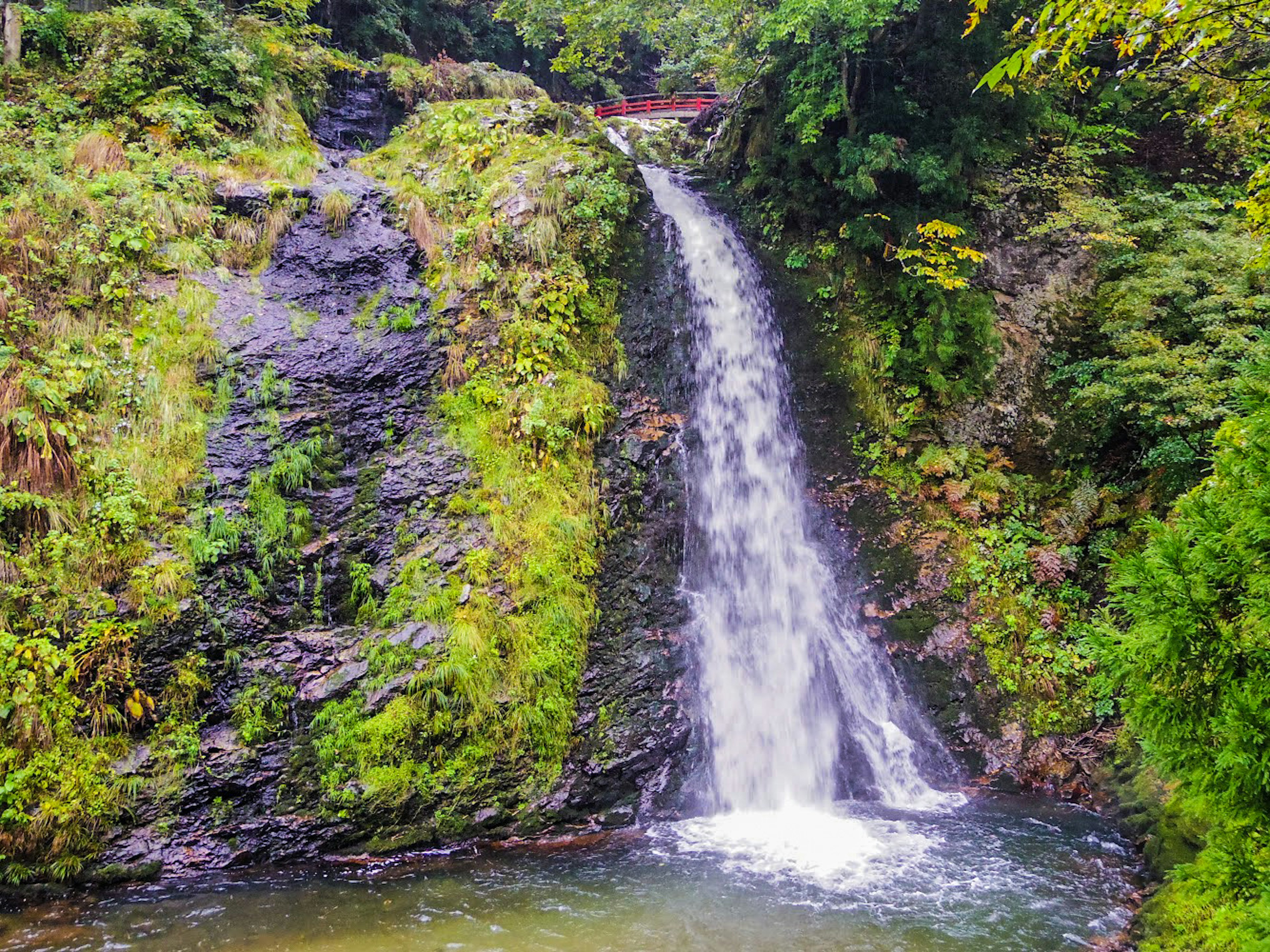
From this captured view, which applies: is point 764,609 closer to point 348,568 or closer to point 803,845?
point 803,845

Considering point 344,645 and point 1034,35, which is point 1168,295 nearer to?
→ point 1034,35

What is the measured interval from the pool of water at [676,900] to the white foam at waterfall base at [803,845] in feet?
0.06

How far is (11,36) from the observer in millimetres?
9062

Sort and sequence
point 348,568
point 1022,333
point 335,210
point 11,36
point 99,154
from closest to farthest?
point 348,568 < point 99,154 < point 335,210 < point 11,36 < point 1022,333

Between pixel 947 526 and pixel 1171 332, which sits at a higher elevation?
pixel 1171 332

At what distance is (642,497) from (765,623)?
207cm

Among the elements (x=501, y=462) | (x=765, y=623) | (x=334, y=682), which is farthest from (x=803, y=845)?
(x=501, y=462)

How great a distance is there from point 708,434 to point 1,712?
7395 millimetres

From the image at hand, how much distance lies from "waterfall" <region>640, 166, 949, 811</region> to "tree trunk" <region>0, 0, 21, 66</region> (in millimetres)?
9406

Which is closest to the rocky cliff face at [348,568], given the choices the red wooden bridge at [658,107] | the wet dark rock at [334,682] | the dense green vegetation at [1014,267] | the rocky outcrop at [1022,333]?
the wet dark rock at [334,682]

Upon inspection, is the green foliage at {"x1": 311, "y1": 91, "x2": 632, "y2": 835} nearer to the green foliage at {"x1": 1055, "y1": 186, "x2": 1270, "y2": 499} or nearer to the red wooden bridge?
the green foliage at {"x1": 1055, "y1": 186, "x2": 1270, "y2": 499}

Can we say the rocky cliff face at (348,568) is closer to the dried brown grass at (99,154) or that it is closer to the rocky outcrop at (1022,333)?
the dried brown grass at (99,154)

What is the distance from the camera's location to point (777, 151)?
1139 cm

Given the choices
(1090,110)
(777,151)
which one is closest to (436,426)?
(777,151)
